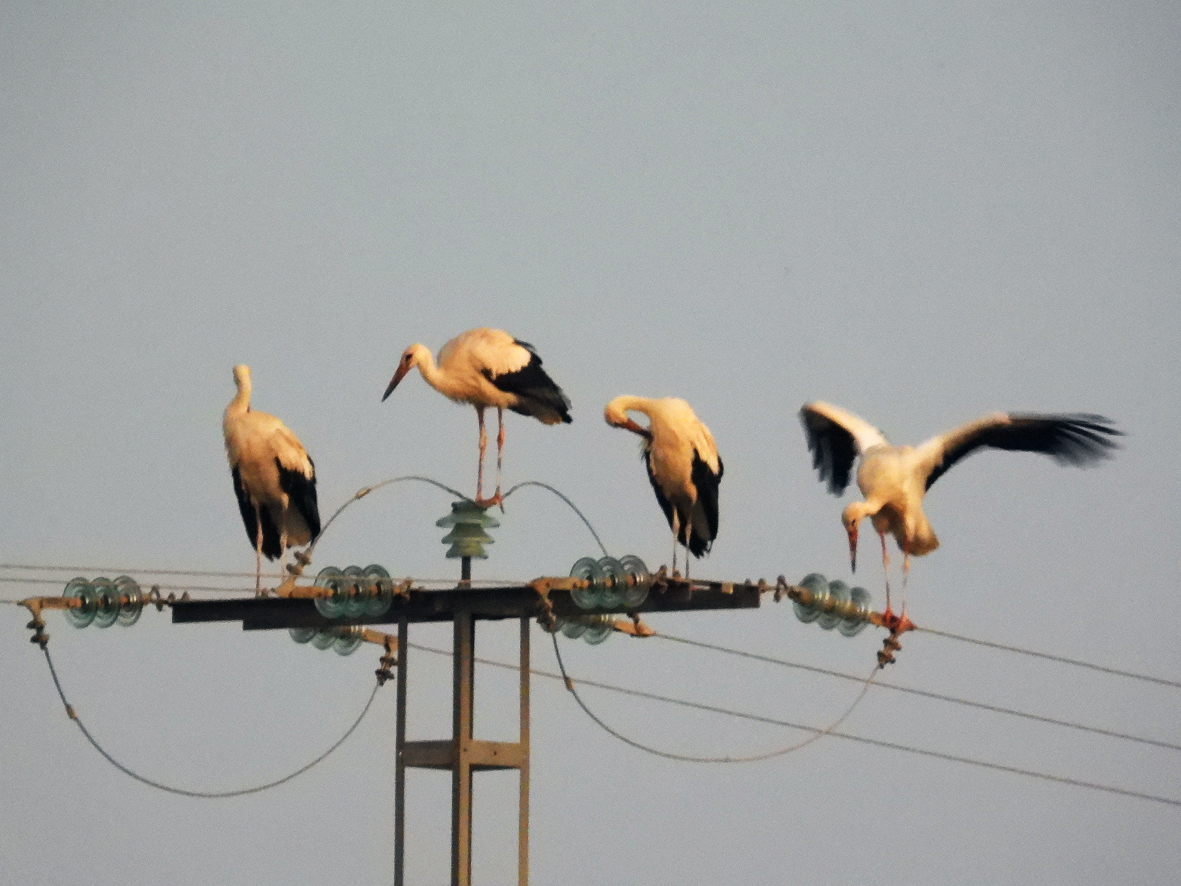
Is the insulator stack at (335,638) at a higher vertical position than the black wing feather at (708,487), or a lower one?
lower

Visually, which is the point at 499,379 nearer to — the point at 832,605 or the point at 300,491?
the point at 300,491

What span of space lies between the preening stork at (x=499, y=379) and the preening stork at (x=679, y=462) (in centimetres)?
68

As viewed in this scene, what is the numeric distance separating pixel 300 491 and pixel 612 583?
5.26 m

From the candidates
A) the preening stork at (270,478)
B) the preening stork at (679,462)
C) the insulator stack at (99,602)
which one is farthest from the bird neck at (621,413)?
the insulator stack at (99,602)

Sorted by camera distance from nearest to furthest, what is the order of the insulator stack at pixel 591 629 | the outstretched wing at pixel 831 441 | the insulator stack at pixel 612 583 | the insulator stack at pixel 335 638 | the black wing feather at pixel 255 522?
the insulator stack at pixel 612 583, the insulator stack at pixel 591 629, the insulator stack at pixel 335 638, the black wing feather at pixel 255 522, the outstretched wing at pixel 831 441

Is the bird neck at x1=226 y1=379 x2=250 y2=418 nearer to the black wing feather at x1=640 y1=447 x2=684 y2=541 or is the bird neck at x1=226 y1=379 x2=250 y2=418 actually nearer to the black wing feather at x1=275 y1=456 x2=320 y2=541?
the black wing feather at x1=275 y1=456 x2=320 y2=541

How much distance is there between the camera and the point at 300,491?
2097cm

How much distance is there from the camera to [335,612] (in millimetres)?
16688

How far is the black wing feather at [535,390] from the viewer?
68.5 ft

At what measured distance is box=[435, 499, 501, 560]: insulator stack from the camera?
1800cm

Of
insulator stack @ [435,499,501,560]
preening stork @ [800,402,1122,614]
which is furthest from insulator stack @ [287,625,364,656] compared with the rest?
preening stork @ [800,402,1122,614]

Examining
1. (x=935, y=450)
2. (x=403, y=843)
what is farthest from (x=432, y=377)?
(x=403, y=843)

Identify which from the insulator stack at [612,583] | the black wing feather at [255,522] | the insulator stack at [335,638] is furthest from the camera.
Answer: the black wing feather at [255,522]

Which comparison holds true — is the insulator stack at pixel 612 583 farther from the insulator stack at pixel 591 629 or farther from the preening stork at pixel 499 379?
the preening stork at pixel 499 379
